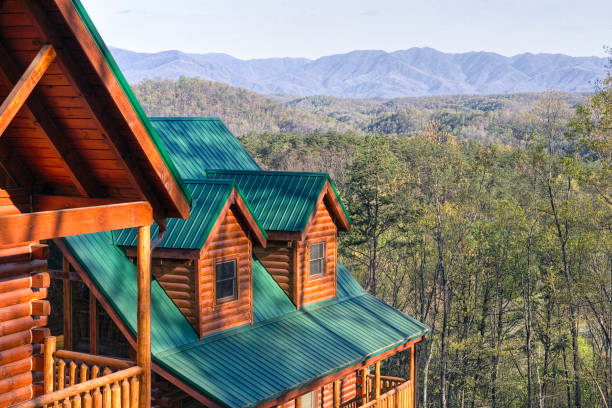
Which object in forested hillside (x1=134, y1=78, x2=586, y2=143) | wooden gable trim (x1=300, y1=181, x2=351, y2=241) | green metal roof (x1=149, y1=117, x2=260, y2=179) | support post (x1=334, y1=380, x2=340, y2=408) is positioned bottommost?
support post (x1=334, y1=380, x2=340, y2=408)

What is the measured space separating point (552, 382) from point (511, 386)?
231cm

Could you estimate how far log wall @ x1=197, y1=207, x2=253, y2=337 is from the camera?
42.2ft

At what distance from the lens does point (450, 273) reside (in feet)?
124

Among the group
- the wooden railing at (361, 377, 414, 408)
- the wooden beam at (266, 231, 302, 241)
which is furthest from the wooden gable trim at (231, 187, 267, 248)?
the wooden railing at (361, 377, 414, 408)

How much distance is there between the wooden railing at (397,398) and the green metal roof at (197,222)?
6.01 meters

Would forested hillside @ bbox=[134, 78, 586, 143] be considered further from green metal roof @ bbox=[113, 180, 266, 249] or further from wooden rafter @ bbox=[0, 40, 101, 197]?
wooden rafter @ bbox=[0, 40, 101, 197]

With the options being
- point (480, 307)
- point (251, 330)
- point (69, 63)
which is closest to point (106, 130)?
point (69, 63)

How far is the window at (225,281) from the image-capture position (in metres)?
13.3

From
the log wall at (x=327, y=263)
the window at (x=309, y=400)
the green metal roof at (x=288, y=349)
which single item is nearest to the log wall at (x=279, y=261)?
the log wall at (x=327, y=263)

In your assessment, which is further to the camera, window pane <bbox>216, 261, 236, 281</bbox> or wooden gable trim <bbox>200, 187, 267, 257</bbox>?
window pane <bbox>216, 261, 236, 281</bbox>

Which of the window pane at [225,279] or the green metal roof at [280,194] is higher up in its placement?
the green metal roof at [280,194]

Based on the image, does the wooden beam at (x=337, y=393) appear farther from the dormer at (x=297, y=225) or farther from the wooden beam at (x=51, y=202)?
the wooden beam at (x=51, y=202)

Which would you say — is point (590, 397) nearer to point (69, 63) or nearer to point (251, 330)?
point (251, 330)

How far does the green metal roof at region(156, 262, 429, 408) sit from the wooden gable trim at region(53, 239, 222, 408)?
0.13m
